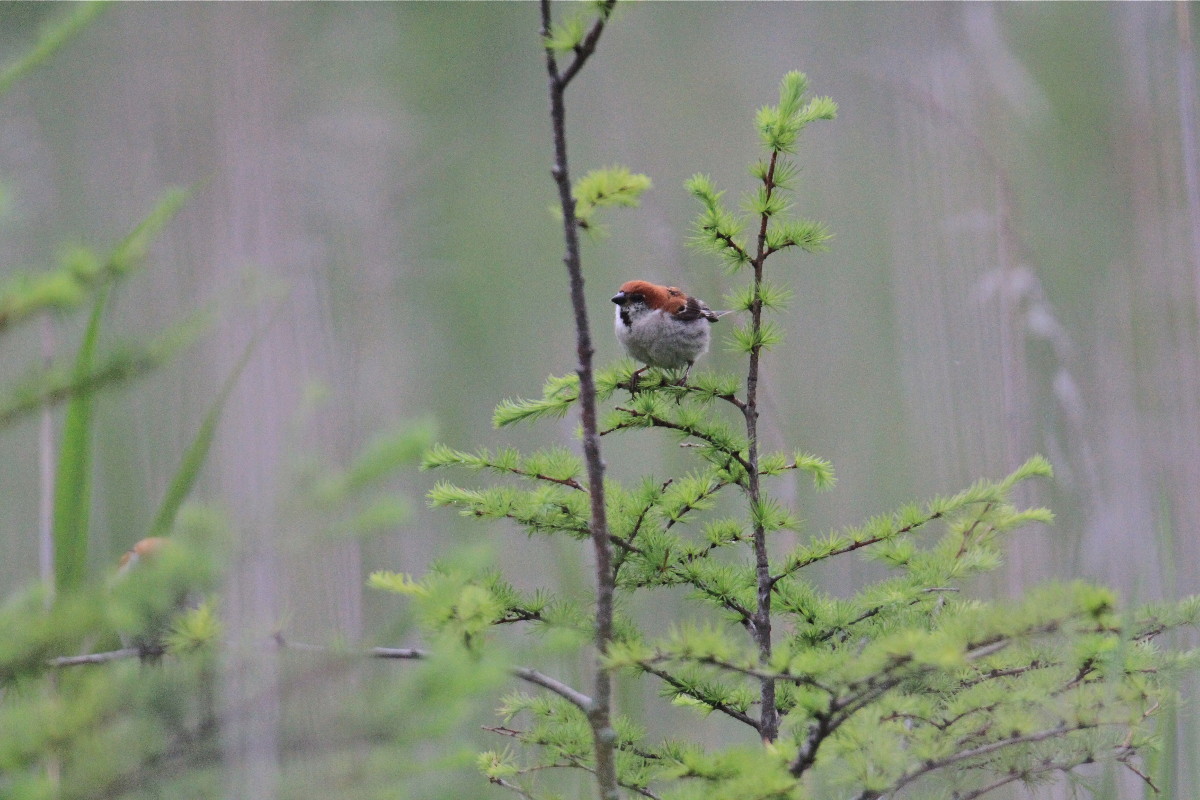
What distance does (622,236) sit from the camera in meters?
3.05

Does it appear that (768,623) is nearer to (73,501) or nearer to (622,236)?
(73,501)

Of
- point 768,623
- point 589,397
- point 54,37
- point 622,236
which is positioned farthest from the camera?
point 622,236

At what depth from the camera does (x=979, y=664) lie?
3.58 feet

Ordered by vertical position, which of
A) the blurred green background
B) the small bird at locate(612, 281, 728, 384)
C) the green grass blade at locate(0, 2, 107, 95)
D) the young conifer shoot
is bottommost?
the young conifer shoot

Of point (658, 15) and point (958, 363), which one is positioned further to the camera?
point (658, 15)

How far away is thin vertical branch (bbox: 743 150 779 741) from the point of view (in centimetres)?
110

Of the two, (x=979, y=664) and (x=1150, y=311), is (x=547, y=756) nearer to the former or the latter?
(x=979, y=664)

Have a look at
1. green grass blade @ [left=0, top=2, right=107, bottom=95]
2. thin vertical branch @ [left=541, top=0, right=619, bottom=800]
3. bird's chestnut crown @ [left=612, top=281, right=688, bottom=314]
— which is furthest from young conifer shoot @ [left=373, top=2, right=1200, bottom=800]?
bird's chestnut crown @ [left=612, top=281, right=688, bottom=314]

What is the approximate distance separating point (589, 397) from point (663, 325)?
3.07 ft

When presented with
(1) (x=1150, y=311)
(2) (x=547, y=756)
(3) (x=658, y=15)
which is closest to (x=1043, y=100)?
(1) (x=1150, y=311)

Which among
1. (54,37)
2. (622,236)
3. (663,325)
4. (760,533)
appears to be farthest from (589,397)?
(622,236)

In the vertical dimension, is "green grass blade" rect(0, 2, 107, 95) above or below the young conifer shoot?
above

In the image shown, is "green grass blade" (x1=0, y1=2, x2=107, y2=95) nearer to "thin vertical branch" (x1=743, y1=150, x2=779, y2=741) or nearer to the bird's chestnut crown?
"thin vertical branch" (x1=743, y1=150, x2=779, y2=741)

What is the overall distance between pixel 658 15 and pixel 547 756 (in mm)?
2640
